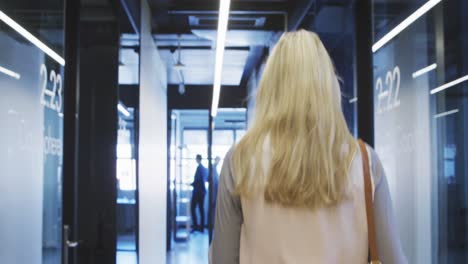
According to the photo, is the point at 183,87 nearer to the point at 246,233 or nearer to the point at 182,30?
the point at 182,30

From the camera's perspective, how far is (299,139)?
3.87 feet

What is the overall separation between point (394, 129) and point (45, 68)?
1.86 metres

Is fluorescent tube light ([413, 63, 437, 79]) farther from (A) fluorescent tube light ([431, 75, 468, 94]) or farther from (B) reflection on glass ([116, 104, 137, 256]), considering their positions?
(B) reflection on glass ([116, 104, 137, 256])

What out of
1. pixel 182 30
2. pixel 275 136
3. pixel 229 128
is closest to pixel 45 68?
pixel 275 136

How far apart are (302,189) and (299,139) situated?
11 centimetres

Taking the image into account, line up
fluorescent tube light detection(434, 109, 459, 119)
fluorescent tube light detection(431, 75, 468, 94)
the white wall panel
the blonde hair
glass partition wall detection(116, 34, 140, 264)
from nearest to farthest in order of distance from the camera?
the blonde hair
fluorescent tube light detection(431, 75, 468, 94)
fluorescent tube light detection(434, 109, 459, 119)
glass partition wall detection(116, 34, 140, 264)
the white wall panel

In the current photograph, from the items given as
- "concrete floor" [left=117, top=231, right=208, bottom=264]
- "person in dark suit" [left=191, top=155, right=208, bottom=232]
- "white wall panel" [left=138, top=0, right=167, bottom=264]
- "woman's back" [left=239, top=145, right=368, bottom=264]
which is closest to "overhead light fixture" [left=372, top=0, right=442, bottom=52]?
"woman's back" [left=239, top=145, right=368, bottom=264]

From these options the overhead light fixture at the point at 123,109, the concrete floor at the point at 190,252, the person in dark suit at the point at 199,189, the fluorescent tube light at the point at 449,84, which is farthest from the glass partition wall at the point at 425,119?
the person in dark suit at the point at 199,189

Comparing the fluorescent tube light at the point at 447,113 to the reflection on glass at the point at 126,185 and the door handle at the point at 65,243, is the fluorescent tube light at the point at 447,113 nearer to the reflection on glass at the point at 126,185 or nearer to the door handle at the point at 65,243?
the door handle at the point at 65,243

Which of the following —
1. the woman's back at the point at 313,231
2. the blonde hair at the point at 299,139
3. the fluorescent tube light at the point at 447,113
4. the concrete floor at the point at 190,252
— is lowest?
the concrete floor at the point at 190,252

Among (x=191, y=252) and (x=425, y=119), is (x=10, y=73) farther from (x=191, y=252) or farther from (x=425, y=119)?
(x=191, y=252)

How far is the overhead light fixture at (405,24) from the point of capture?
8.63ft

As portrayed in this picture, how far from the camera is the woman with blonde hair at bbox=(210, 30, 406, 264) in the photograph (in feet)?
3.82

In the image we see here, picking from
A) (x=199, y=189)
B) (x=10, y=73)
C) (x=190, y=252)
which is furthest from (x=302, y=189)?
(x=199, y=189)
